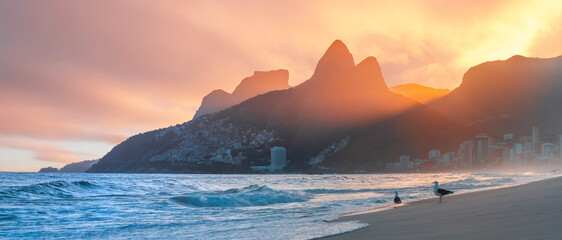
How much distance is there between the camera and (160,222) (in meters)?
17.9

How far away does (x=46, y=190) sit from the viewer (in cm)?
3569

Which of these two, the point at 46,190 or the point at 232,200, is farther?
the point at 46,190

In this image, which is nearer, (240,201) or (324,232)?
(324,232)

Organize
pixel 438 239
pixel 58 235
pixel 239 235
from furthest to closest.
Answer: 1. pixel 58 235
2. pixel 239 235
3. pixel 438 239

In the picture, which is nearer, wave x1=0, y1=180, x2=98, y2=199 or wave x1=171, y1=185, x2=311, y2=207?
wave x1=171, y1=185, x2=311, y2=207

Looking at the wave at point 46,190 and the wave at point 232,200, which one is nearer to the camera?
the wave at point 232,200

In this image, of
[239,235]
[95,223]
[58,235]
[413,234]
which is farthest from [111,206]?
[413,234]

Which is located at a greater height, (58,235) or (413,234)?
(413,234)

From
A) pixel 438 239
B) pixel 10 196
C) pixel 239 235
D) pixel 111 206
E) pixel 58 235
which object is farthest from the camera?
pixel 10 196

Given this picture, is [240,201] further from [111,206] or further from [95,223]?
[95,223]

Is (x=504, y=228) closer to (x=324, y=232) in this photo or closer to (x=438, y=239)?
(x=438, y=239)

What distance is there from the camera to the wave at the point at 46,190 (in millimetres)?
32794

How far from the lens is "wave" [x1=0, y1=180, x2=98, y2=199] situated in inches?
1291

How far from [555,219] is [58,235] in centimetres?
1426
